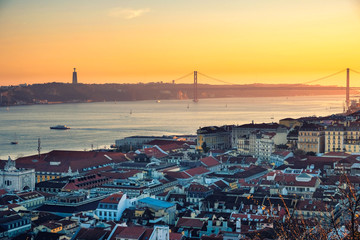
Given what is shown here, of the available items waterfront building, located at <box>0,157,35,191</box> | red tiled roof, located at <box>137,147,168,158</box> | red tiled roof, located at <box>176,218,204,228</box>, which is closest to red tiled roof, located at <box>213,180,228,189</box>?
red tiled roof, located at <box>176,218,204,228</box>

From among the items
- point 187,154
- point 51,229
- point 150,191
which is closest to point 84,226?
point 51,229

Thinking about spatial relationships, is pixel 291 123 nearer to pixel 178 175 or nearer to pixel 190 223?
pixel 178 175

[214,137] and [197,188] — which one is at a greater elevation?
[214,137]

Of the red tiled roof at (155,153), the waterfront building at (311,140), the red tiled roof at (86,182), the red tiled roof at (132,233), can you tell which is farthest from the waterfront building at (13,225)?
the waterfront building at (311,140)

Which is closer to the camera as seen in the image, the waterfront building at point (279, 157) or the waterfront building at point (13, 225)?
the waterfront building at point (13, 225)

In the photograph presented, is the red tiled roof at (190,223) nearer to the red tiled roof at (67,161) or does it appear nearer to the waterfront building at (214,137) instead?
the red tiled roof at (67,161)

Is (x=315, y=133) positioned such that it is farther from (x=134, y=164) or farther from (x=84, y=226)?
(x=84, y=226)

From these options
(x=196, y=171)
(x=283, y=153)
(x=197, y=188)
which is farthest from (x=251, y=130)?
(x=197, y=188)
